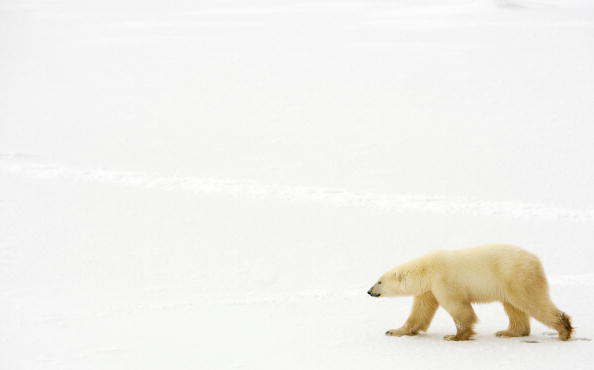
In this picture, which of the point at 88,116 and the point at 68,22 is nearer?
the point at 88,116

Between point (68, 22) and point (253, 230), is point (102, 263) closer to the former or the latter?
point (253, 230)

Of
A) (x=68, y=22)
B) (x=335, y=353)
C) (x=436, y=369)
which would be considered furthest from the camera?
(x=68, y=22)

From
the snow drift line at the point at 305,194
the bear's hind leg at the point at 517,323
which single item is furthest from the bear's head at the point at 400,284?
the snow drift line at the point at 305,194

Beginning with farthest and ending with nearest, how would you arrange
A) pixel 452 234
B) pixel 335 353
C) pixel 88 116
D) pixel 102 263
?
pixel 88 116 < pixel 452 234 < pixel 102 263 < pixel 335 353

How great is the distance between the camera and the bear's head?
6.33 meters

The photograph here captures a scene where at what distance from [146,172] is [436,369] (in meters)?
9.33

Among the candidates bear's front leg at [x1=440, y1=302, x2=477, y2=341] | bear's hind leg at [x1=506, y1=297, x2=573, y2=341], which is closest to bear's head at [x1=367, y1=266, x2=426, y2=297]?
bear's front leg at [x1=440, y1=302, x2=477, y2=341]

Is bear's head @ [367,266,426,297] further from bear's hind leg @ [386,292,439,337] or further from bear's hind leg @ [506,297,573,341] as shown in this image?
bear's hind leg @ [506,297,573,341]

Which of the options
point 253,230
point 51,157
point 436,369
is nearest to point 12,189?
point 51,157

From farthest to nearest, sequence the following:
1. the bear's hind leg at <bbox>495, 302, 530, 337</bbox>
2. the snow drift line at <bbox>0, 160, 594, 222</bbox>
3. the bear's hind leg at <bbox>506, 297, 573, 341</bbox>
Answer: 1. the snow drift line at <bbox>0, 160, 594, 222</bbox>
2. the bear's hind leg at <bbox>495, 302, 530, 337</bbox>
3. the bear's hind leg at <bbox>506, 297, 573, 341</bbox>

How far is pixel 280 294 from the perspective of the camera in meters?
8.55

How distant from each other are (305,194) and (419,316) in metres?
6.29

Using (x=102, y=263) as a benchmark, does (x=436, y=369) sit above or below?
Answer: above

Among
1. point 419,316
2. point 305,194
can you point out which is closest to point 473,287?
point 419,316
